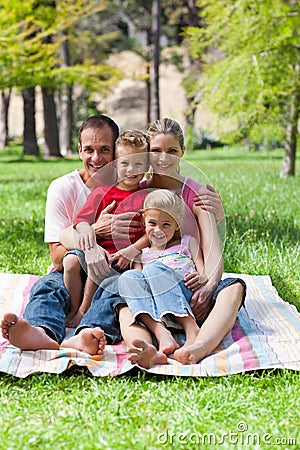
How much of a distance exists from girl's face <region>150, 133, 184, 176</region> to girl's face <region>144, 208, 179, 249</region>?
25 cm

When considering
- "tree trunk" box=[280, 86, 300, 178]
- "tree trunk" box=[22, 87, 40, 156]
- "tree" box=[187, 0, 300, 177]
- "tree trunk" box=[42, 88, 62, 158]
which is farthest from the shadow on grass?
"tree trunk" box=[42, 88, 62, 158]

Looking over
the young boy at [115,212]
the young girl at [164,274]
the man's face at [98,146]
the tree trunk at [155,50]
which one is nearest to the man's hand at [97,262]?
the young boy at [115,212]

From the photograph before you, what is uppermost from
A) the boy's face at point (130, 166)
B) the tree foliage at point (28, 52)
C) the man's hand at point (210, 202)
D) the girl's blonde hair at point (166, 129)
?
the tree foliage at point (28, 52)

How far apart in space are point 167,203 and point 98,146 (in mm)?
586

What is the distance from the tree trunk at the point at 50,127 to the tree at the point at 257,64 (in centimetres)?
946

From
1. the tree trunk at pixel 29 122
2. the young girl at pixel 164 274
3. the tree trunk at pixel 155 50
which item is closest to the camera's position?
the young girl at pixel 164 274

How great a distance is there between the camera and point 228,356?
301cm

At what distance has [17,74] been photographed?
11617mm

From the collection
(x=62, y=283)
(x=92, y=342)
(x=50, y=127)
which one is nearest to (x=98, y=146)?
(x=62, y=283)

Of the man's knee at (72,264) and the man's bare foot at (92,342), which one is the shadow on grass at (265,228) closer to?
the man's knee at (72,264)

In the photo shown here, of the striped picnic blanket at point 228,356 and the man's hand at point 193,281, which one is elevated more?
the man's hand at point 193,281

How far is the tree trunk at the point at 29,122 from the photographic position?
18.6 m

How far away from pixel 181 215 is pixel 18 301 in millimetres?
1281

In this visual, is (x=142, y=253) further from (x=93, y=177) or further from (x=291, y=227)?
(x=291, y=227)
